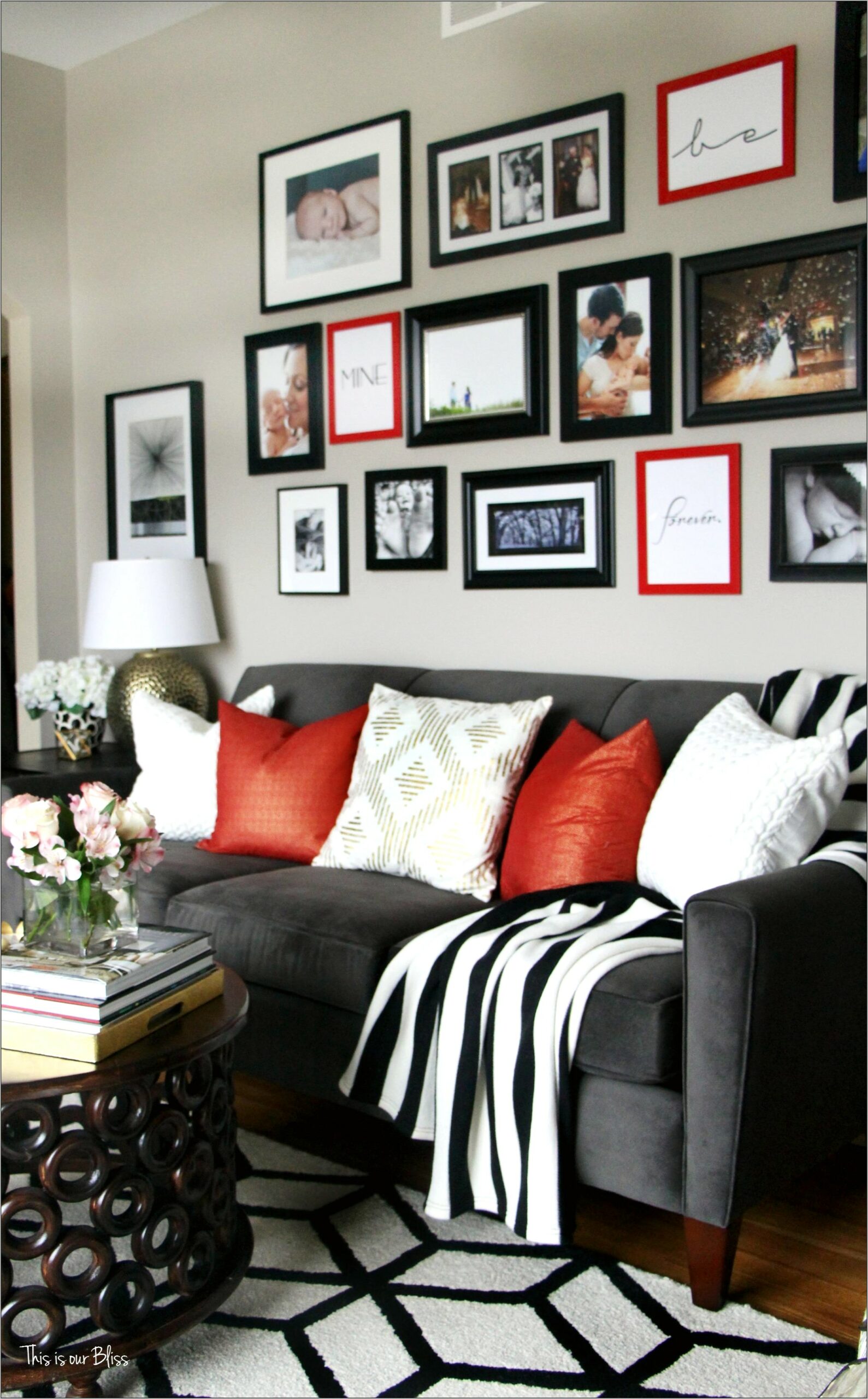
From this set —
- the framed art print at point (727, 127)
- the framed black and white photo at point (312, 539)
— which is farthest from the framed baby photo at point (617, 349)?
the framed black and white photo at point (312, 539)

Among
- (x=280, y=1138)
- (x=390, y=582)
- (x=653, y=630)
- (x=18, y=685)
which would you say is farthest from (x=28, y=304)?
(x=280, y=1138)

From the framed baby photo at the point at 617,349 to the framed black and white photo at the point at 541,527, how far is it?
0.41 ft

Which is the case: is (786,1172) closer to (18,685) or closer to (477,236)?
(477,236)

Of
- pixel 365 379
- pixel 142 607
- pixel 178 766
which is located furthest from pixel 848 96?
pixel 142 607

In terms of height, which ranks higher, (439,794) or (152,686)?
(152,686)

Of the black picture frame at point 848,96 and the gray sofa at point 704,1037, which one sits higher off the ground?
the black picture frame at point 848,96

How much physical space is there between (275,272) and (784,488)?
185 centimetres

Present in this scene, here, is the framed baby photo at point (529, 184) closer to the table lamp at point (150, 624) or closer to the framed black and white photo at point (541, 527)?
the framed black and white photo at point (541, 527)

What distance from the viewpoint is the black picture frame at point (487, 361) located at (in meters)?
3.40

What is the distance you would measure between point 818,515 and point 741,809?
884 millimetres

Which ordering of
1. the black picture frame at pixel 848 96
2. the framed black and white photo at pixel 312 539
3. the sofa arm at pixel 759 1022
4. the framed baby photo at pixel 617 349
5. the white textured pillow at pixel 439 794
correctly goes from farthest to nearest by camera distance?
the framed black and white photo at pixel 312 539, the framed baby photo at pixel 617 349, the white textured pillow at pixel 439 794, the black picture frame at pixel 848 96, the sofa arm at pixel 759 1022

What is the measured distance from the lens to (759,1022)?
2006 millimetres

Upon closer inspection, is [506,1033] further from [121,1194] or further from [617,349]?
[617,349]

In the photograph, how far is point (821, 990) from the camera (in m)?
2.14
